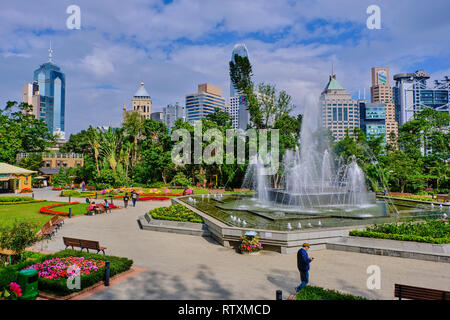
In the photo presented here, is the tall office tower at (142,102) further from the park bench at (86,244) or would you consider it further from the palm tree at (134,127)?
the park bench at (86,244)

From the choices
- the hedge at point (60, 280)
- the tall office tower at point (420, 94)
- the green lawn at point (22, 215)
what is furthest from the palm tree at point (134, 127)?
the tall office tower at point (420, 94)

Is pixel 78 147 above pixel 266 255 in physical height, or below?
above

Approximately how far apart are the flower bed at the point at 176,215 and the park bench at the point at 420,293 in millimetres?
10490

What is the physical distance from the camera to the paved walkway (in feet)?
27.4

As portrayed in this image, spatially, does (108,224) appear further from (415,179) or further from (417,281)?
(415,179)

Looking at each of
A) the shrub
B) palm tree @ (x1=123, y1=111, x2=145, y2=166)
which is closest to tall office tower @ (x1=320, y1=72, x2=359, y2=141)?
palm tree @ (x1=123, y1=111, x2=145, y2=166)

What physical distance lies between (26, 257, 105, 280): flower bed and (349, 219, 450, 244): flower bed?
1026 cm

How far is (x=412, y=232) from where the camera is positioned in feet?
42.1

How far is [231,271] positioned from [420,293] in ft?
17.5

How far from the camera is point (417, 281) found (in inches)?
361

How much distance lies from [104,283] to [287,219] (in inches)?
398

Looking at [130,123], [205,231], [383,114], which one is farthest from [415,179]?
[383,114]

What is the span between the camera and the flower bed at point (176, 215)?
1670 cm
